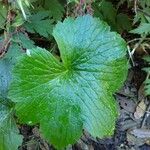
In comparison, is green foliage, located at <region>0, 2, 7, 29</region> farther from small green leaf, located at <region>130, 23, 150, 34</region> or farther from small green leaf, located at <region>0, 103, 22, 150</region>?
small green leaf, located at <region>130, 23, 150, 34</region>

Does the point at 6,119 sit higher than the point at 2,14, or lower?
lower

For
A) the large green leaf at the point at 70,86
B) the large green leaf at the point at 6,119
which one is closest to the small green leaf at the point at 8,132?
the large green leaf at the point at 6,119

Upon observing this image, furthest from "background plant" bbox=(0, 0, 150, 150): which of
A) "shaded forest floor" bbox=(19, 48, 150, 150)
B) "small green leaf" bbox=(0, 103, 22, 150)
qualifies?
"shaded forest floor" bbox=(19, 48, 150, 150)

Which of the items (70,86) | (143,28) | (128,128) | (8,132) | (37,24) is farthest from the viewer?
(128,128)

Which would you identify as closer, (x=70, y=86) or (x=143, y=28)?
(x=70, y=86)

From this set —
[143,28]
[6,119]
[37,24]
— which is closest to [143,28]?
[143,28]

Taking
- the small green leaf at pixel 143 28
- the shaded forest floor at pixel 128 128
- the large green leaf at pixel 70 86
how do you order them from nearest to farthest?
1. the large green leaf at pixel 70 86
2. the small green leaf at pixel 143 28
3. the shaded forest floor at pixel 128 128

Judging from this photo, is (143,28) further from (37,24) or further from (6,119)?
(6,119)

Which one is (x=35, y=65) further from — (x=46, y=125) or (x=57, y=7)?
(x=57, y=7)

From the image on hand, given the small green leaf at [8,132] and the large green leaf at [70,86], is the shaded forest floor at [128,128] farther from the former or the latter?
the large green leaf at [70,86]

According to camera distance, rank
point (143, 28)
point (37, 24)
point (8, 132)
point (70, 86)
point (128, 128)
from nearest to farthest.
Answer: point (70, 86)
point (8, 132)
point (37, 24)
point (143, 28)
point (128, 128)
